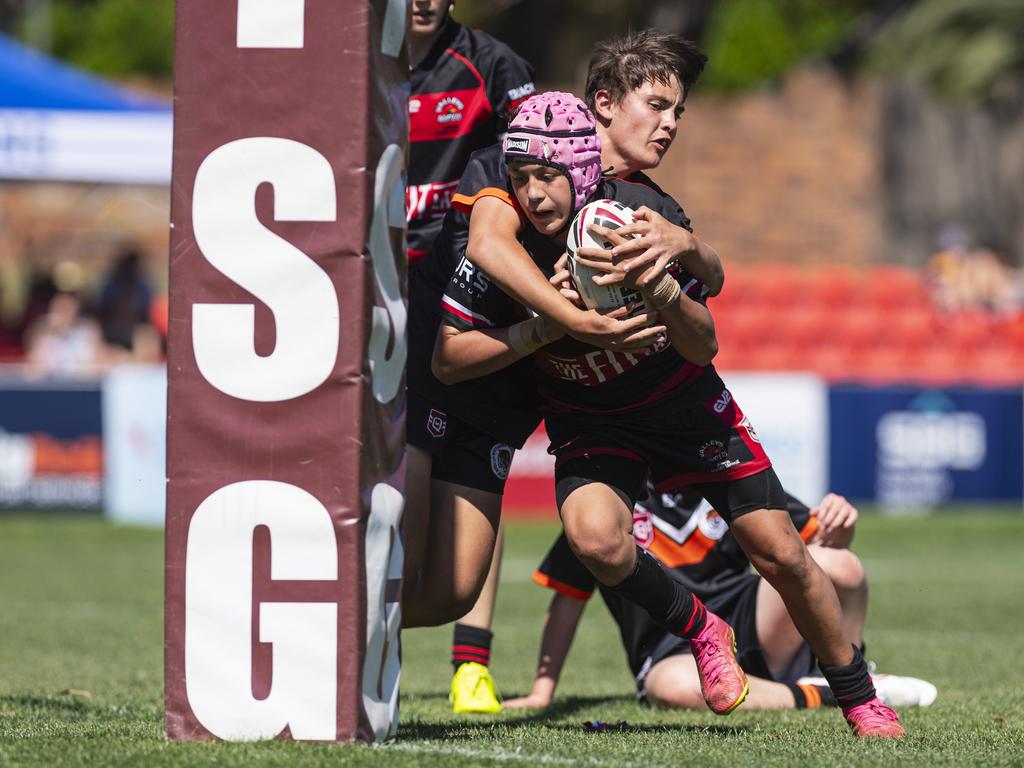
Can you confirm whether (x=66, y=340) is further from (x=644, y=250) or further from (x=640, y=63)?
(x=644, y=250)

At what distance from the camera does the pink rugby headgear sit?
4.18m

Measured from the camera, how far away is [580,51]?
29.8 metres

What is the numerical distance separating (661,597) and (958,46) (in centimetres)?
2138

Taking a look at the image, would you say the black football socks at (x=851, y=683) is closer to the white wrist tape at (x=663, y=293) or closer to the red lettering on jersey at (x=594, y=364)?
the red lettering on jersey at (x=594, y=364)

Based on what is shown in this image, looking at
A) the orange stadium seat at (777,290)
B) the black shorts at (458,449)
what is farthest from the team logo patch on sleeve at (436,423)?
the orange stadium seat at (777,290)

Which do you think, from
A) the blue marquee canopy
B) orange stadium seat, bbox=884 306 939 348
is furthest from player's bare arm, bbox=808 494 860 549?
orange stadium seat, bbox=884 306 939 348

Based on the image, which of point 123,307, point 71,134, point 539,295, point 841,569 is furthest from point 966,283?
point 539,295

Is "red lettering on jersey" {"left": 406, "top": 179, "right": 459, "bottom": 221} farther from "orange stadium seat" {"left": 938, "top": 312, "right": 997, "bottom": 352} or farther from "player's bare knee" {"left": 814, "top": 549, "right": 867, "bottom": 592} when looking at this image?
"orange stadium seat" {"left": 938, "top": 312, "right": 997, "bottom": 352}

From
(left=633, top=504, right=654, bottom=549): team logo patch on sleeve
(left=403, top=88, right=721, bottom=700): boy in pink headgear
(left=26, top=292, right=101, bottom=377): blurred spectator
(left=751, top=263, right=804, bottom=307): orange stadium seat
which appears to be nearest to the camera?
(left=403, top=88, right=721, bottom=700): boy in pink headgear

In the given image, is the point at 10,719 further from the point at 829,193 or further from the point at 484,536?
the point at 829,193

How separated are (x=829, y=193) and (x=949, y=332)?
4.82m

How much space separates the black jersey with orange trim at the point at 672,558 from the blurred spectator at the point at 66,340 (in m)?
10.5

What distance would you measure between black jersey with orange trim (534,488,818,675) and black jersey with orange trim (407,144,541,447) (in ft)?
2.56

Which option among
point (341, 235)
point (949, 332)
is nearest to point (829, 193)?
point (949, 332)
